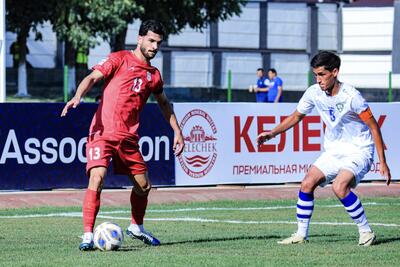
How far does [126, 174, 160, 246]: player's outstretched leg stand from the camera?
455 inches

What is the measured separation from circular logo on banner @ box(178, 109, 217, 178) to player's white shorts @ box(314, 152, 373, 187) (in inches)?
268

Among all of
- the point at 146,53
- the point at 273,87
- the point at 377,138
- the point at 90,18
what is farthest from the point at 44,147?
the point at 90,18

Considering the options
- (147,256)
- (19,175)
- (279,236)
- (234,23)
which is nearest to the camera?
(147,256)

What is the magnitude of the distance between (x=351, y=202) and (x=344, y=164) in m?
0.37

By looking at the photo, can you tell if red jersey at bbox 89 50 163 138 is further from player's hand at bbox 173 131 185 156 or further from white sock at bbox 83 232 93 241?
white sock at bbox 83 232 93 241

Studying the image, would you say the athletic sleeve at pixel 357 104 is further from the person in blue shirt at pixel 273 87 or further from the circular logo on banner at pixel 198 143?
the person in blue shirt at pixel 273 87

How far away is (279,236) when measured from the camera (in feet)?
41.3

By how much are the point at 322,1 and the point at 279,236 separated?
47583mm

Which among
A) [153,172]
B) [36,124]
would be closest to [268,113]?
[153,172]

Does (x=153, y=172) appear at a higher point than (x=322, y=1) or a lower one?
lower

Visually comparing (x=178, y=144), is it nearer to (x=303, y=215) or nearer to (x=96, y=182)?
(x=96, y=182)

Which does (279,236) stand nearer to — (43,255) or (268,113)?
(43,255)

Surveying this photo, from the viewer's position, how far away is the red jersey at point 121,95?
36.9ft

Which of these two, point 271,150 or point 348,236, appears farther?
point 271,150
